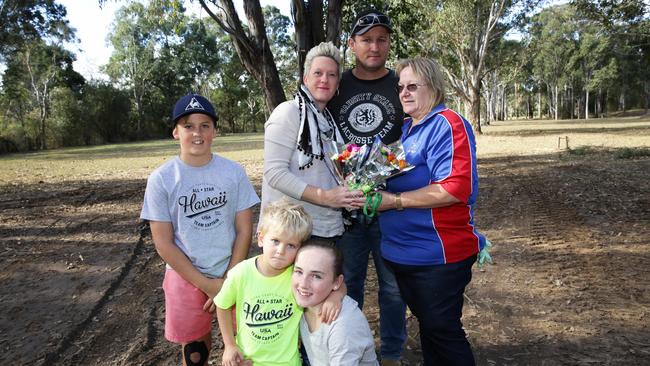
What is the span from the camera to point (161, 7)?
805 cm

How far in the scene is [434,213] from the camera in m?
2.31

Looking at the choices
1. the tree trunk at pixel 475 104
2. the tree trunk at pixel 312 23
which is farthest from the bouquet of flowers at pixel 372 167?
the tree trunk at pixel 475 104

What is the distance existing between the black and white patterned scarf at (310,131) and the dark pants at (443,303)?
83 centimetres

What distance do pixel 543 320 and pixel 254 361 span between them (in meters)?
2.88

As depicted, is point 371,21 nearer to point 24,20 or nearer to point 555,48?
point 24,20

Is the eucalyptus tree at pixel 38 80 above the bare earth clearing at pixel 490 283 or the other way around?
above

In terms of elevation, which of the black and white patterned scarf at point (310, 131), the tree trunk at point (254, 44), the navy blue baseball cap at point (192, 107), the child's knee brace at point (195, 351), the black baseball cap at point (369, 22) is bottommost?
the child's knee brace at point (195, 351)

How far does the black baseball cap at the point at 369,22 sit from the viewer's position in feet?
9.33

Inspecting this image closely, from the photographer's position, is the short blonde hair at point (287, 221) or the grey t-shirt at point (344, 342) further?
the short blonde hair at point (287, 221)

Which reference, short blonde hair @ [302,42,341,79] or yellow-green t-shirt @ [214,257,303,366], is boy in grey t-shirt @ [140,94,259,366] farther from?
short blonde hair @ [302,42,341,79]

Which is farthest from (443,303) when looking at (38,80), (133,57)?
(133,57)

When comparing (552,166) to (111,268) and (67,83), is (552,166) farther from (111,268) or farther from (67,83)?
(67,83)

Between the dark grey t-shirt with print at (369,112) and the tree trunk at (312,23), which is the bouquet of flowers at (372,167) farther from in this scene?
the tree trunk at (312,23)

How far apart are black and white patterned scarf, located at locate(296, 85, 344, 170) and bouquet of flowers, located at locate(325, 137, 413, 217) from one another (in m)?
0.19
